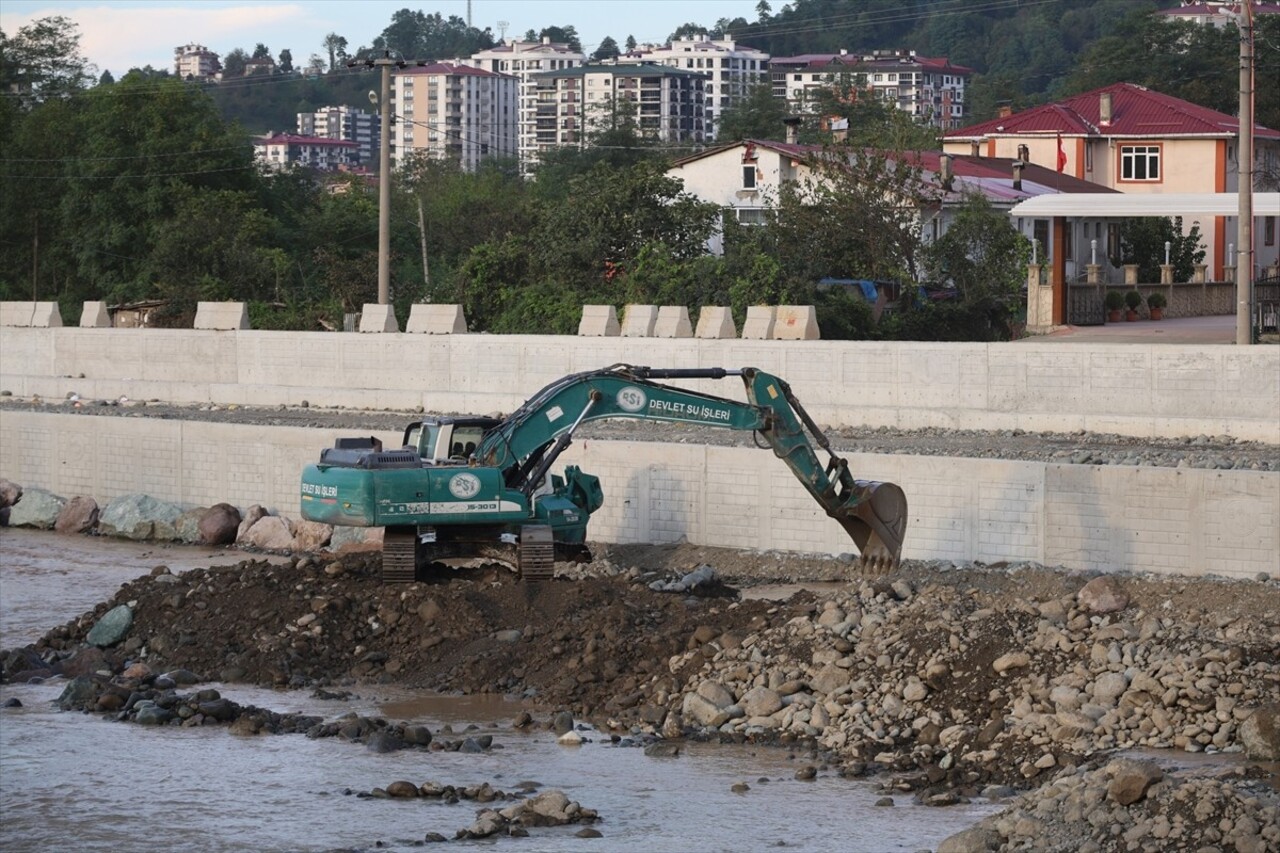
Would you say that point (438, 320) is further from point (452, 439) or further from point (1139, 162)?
point (1139, 162)

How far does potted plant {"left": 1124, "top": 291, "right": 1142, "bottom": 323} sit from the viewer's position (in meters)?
50.4

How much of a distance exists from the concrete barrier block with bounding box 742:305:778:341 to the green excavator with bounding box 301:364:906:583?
1439 cm

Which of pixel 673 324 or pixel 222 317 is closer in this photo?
pixel 673 324

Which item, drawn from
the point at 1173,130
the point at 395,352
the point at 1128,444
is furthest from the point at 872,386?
the point at 1173,130

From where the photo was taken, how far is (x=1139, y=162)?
69.5m

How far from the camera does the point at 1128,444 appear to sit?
2797cm

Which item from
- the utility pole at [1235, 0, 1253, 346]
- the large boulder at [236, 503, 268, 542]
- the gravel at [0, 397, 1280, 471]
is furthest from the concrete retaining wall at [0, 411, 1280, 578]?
the utility pole at [1235, 0, 1253, 346]

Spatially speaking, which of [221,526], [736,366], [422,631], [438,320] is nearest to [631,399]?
[422,631]

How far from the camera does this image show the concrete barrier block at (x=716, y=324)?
32969 millimetres

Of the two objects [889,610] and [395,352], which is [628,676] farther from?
[395,352]

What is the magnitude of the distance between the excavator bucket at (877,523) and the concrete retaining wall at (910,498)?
2279mm

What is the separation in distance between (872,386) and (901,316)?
1324cm

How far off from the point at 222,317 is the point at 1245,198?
2035 cm

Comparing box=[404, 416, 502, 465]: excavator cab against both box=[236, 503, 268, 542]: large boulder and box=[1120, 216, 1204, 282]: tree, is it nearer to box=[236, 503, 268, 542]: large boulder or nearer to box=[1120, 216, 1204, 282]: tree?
box=[236, 503, 268, 542]: large boulder
